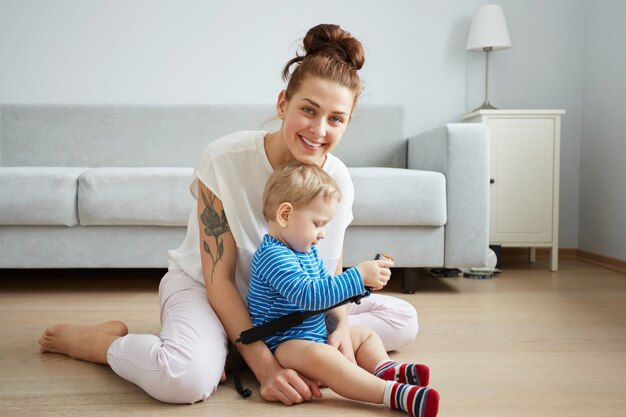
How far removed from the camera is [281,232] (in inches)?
47.1

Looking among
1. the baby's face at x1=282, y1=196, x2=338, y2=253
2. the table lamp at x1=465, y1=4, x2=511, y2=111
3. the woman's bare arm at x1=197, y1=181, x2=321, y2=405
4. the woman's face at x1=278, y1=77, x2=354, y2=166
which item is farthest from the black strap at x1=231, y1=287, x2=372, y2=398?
the table lamp at x1=465, y1=4, x2=511, y2=111

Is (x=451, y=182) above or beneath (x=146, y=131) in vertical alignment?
beneath

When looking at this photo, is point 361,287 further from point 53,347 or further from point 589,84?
point 589,84

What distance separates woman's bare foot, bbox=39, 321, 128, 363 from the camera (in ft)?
4.45

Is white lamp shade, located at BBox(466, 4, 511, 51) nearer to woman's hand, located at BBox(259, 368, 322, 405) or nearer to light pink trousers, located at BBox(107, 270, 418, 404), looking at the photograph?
light pink trousers, located at BBox(107, 270, 418, 404)

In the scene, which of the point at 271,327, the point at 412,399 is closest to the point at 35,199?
the point at 271,327

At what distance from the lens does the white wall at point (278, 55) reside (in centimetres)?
316

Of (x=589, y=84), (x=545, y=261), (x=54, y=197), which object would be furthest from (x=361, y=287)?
(x=589, y=84)

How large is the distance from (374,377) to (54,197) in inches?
60.5

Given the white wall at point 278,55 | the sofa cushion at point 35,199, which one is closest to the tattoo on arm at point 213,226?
the sofa cushion at point 35,199

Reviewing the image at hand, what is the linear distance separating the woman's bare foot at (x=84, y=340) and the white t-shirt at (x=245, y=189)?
32 cm

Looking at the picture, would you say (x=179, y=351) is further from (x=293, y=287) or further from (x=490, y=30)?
(x=490, y=30)

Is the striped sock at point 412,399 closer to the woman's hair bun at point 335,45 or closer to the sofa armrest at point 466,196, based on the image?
the woman's hair bun at point 335,45

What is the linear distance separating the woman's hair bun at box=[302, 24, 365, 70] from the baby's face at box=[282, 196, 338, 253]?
31 cm
